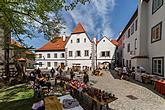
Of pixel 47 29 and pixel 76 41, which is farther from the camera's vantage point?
pixel 76 41

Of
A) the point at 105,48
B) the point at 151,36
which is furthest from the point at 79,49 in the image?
the point at 151,36

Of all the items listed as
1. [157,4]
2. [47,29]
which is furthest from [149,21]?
[47,29]

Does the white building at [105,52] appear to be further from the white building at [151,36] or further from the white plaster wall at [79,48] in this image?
the white building at [151,36]

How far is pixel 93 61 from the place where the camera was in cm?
4988

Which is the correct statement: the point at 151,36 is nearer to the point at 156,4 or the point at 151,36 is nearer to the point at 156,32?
the point at 156,32

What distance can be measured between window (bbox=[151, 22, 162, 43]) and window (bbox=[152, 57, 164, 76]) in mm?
1870

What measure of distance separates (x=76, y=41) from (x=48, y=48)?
1061cm

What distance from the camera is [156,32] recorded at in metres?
20.1

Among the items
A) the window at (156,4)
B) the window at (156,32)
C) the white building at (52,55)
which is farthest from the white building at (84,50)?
the window at (156,4)

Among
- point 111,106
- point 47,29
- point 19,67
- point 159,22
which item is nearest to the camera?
point 111,106

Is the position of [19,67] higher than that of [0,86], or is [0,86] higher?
[19,67]

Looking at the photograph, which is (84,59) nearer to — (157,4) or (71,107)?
(157,4)

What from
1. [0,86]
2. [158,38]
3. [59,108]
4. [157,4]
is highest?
[157,4]

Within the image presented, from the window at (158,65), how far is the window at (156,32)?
1.87 m
